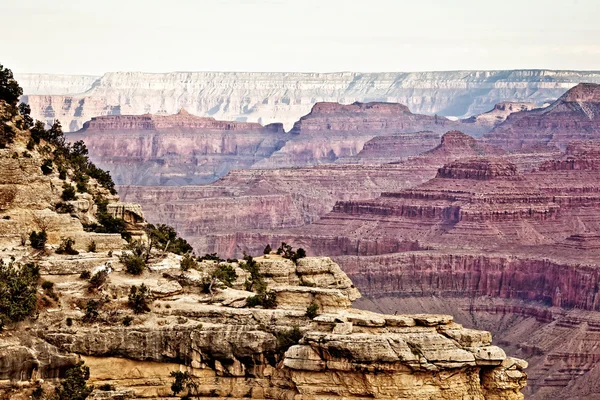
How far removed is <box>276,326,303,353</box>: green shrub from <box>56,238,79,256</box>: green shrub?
24.5ft

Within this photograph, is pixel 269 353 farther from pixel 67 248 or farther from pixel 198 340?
pixel 67 248

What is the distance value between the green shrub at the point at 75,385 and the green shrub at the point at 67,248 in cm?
518

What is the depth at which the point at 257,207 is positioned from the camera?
196 m

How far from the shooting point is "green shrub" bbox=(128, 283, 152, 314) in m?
46.8

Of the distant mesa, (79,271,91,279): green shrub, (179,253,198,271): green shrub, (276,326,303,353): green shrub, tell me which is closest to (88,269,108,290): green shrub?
(79,271,91,279): green shrub

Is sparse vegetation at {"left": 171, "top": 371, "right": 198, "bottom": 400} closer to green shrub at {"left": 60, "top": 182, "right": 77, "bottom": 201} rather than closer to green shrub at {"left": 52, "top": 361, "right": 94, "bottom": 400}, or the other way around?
green shrub at {"left": 52, "top": 361, "right": 94, "bottom": 400}

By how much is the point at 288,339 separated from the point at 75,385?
5.95 m

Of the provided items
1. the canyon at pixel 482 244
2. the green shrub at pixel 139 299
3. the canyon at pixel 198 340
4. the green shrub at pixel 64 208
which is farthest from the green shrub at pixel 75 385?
the canyon at pixel 482 244

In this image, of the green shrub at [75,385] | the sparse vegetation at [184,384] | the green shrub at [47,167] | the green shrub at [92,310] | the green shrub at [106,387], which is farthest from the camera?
the green shrub at [47,167]

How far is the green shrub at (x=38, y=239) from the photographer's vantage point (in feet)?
161

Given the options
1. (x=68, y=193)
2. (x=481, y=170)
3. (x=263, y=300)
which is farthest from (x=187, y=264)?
(x=481, y=170)

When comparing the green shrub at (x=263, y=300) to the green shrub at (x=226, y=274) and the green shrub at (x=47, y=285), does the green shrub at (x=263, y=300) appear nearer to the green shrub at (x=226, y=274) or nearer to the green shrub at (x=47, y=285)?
the green shrub at (x=226, y=274)

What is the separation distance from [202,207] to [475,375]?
473ft

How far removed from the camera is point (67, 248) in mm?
49531
